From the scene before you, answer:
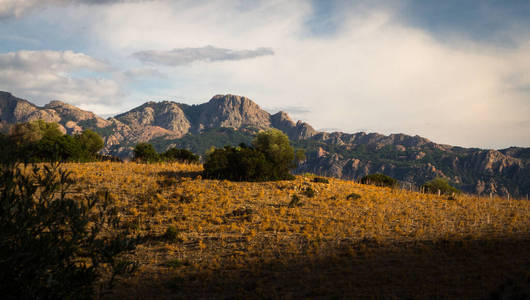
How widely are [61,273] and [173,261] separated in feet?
30.5

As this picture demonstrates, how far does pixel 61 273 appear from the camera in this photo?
8039 mm

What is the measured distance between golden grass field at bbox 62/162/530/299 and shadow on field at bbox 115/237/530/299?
0.05 metres

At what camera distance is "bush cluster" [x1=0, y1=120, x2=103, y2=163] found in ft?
28.2

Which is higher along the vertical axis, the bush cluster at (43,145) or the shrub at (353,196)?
the bush cluster at (43,145)

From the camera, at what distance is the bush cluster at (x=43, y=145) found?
28.2 ft

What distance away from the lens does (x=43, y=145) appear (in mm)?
40531

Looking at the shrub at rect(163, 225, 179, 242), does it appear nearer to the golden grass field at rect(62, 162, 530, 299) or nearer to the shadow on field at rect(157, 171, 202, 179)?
the golden grass field at rect(62, 162, 530, 299)

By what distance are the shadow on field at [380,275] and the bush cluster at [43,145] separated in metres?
8.09

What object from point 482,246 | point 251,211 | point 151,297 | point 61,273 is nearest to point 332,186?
point 251,211

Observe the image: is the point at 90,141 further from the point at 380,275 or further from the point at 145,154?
the point at 380,275

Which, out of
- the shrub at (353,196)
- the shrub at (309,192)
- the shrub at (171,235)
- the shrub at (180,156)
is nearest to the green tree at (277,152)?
the shrub at (309,192)

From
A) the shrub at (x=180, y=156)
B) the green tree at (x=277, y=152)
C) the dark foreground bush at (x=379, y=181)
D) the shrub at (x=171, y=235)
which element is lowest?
the shrub at (x=171, y=235)

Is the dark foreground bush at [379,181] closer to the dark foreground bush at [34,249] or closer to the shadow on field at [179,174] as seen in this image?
the shadow on field at [179,174]

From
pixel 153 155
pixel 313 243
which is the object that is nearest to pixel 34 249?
pixel 313 243
